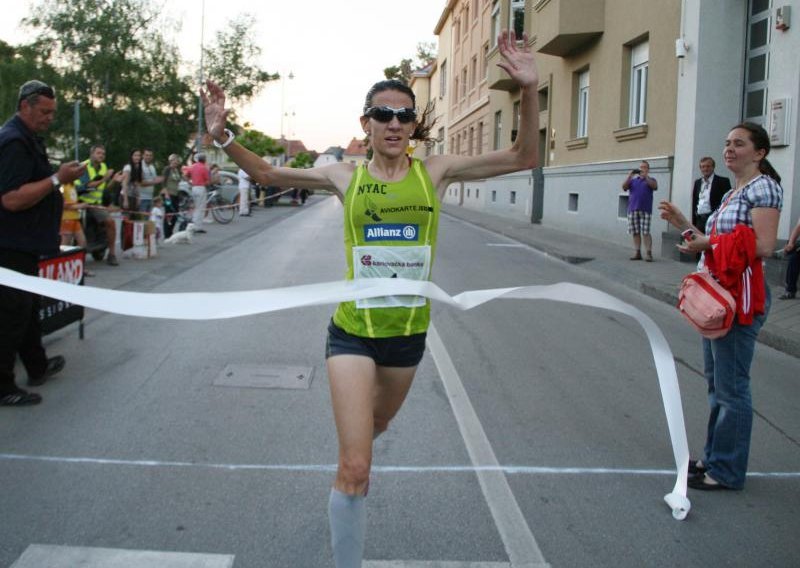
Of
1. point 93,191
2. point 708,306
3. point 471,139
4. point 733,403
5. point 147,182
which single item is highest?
point 471,139

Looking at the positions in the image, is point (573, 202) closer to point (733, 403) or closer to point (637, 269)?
point (637, 269)

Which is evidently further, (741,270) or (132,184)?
(132,184)

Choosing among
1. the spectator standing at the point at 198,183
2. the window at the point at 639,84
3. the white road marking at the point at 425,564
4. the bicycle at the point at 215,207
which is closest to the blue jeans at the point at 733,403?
the white road marking at the point at 425,564

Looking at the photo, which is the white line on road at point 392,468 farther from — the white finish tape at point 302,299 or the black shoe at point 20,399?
the black shoe at point 20,399

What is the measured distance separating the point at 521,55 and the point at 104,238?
1107 cm

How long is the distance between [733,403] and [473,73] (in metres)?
42.8

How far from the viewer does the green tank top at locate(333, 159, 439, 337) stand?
314 centimetres

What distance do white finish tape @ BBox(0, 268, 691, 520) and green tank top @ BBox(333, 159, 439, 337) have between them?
0.18ft

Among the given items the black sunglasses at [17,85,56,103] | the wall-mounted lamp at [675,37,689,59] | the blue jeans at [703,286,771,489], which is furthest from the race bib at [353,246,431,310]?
the wall-mounted lamp at [675,37,689,59]

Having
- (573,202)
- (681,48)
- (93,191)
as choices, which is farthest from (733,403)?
(573,202)

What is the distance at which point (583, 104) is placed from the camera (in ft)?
75.5

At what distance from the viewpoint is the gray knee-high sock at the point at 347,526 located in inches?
115

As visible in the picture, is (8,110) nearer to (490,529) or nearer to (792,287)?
(792,287)

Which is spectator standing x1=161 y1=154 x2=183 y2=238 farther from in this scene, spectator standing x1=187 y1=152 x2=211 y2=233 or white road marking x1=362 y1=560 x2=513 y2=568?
white road marking x1=362 y1=560 x2=513 y2=568
